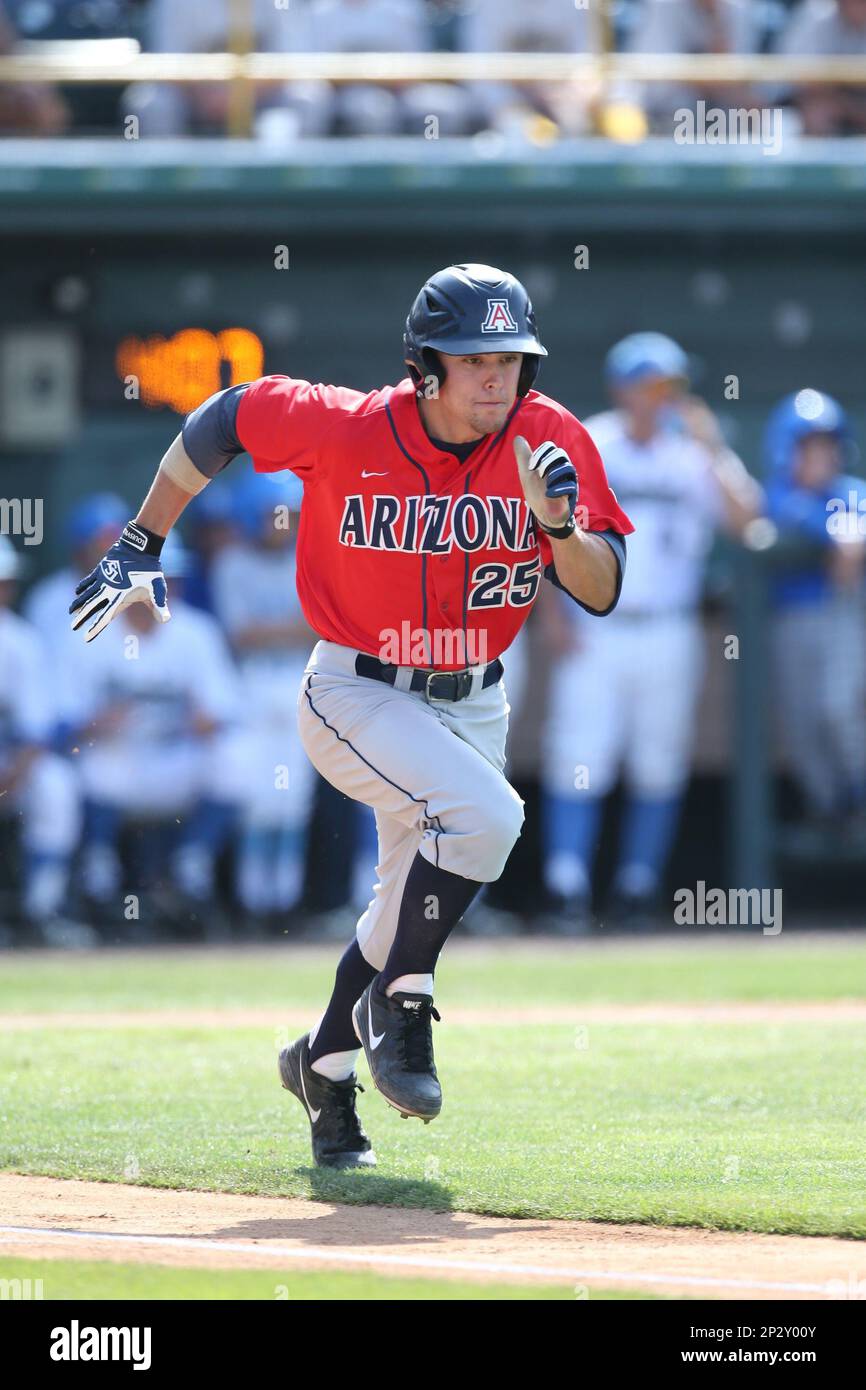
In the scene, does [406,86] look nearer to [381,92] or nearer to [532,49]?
[381,92]

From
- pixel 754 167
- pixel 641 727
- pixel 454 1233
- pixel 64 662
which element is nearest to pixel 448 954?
pixel 641 727

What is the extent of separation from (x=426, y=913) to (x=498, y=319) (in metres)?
1.34

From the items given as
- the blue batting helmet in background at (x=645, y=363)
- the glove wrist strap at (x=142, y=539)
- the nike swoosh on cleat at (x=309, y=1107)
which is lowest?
the nike swoosh on cleat at (x=309, y=1107)

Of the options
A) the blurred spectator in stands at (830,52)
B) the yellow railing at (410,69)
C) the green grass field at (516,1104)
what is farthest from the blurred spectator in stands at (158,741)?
the blurred spectator in stands at (830,52)

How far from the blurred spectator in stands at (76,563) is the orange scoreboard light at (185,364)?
922 mm

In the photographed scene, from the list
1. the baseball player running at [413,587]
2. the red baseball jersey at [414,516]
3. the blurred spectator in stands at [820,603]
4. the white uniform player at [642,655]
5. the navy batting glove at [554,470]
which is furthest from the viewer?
the blurred spectator in stands at [820,603]

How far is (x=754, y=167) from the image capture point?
11398mm

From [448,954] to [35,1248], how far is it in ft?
19.0

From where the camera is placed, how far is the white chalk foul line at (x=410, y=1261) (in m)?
3.90

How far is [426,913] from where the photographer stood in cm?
488

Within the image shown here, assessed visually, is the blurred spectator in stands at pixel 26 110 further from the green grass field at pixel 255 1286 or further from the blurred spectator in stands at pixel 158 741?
the green grass field at pixel 255 1286

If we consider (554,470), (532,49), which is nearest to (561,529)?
(554,470)

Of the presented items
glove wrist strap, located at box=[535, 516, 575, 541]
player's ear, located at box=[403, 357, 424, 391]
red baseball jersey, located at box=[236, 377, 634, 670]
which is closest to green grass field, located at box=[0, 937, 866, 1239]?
red baseball jersey, located at box=[236, 377, 634, 670]

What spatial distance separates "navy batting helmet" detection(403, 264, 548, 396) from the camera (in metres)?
4.91
